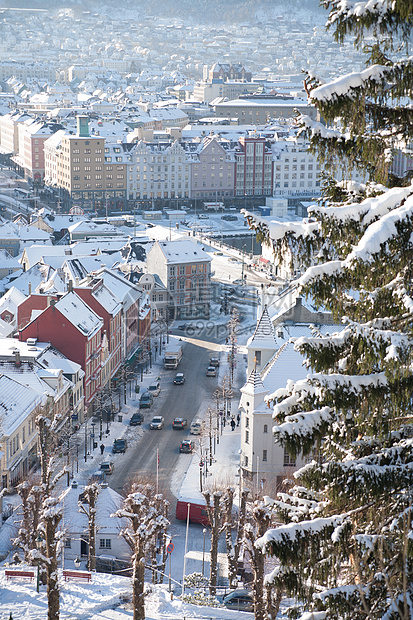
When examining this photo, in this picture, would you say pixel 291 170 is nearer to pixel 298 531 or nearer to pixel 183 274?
pixel 183 274

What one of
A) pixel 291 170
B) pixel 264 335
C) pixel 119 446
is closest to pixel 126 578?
pixel 119 446

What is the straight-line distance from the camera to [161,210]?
126062mm

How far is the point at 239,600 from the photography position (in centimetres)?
2950

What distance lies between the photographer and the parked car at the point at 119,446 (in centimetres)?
4478

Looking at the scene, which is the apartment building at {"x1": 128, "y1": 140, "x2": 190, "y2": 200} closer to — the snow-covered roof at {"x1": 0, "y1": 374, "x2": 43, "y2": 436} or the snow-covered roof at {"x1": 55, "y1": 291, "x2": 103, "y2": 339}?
the snow-covered roof at {"x1": 55, "y1": 291, "x2": 103, "y2": 339}

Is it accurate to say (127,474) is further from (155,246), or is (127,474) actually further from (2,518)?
(155,246)

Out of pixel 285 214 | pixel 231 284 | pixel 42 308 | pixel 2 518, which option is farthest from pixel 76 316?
pixel 285 214

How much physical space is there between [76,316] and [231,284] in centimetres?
3518

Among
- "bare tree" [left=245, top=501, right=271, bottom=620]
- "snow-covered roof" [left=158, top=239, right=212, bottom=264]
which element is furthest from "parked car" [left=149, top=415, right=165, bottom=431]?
"snow-covered roof" [left=158, top=239, right=212, bottom=264]

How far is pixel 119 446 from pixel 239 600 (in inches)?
645

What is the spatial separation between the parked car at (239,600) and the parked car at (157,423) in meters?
19.0

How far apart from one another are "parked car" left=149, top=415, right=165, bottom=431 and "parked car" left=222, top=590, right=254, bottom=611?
62.4 ft

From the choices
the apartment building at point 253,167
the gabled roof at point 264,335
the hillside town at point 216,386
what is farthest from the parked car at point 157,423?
the apartment building at point 253,167

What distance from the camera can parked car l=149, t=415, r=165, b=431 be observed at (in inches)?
1903
